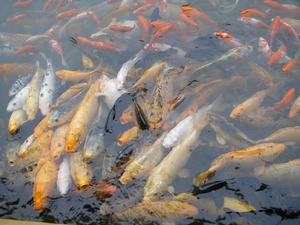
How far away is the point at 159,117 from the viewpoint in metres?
3.82

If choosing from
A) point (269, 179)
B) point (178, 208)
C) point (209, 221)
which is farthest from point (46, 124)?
point (269, 179)

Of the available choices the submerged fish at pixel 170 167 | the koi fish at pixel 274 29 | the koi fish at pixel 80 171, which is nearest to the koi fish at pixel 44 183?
the koi fish at pixel 80 171

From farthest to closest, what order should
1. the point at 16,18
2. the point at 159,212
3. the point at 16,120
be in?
the point at 16,18, the point at 16,120, the point at 159,212

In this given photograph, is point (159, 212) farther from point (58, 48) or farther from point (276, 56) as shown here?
point (58, 48)

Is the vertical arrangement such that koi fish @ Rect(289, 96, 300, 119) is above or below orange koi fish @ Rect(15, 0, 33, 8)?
below

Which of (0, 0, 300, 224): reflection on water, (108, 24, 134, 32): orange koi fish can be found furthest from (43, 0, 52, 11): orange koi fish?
(108, 24, 134, 32): orange koi fish

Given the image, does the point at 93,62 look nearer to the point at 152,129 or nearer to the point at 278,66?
the point at 152,129

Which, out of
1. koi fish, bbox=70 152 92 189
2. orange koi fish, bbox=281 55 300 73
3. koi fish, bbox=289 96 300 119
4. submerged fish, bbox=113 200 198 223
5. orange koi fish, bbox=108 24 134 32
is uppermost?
orange koi fish, bbox=108 24 134 32

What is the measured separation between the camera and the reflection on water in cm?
336

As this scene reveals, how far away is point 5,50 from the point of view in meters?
5.47

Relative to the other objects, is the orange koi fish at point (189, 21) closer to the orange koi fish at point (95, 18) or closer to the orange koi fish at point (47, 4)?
the orange koi fish at point (95, 18)

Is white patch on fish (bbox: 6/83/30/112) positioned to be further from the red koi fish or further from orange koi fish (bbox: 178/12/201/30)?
the red koi fish

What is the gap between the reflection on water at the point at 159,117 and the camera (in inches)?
132

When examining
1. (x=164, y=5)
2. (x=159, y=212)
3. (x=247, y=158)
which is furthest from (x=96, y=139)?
(x=164, y=5)
